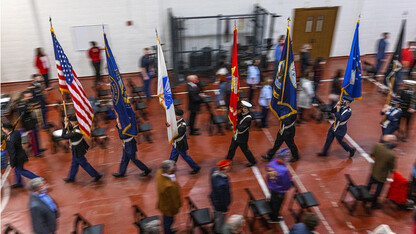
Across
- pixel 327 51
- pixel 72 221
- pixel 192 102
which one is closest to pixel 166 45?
pixel 192 102

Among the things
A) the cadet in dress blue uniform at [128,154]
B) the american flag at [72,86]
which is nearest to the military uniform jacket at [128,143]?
the cadet in dress blue uniform at [128,154]

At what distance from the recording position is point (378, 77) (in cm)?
1396

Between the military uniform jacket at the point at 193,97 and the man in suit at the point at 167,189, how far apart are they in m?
4.01

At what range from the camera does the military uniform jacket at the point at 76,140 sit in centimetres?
776

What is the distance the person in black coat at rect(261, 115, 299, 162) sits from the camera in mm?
8391

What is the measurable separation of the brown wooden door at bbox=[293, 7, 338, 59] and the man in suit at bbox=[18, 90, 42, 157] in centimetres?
1068

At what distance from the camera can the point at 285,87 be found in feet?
26.0

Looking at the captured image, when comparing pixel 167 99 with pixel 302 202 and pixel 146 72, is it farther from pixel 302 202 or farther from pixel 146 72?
pixel 146 72

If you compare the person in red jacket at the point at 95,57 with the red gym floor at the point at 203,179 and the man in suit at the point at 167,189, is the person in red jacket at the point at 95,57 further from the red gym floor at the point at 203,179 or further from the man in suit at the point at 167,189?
the man in suit at the point at 167,189

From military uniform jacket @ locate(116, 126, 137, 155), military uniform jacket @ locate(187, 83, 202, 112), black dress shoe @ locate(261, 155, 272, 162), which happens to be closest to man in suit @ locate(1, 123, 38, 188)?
military uniform jacket @ locate(116, 126, 137, 155)

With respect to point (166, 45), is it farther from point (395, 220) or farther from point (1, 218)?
point (395, 220)

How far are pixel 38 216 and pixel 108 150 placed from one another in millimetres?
4079

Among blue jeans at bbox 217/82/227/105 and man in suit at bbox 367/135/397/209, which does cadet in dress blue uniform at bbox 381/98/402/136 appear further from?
blue jeans at bbox 217/82/227/105

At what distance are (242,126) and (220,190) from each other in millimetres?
2339
